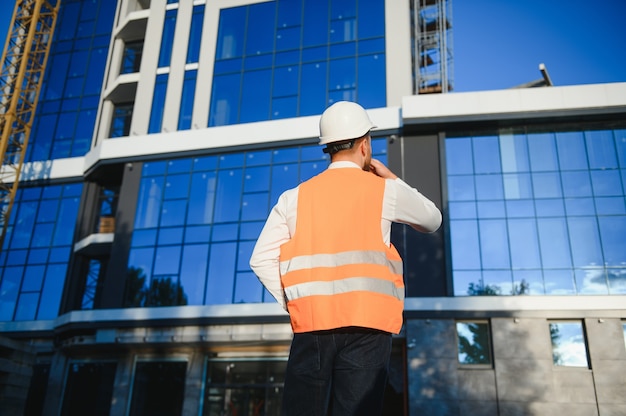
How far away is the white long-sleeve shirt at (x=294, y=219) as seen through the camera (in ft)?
8.71

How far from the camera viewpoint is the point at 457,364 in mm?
20078

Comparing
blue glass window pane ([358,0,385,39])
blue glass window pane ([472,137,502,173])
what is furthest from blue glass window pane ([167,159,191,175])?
blue glass window pane ([472,137,502,173])

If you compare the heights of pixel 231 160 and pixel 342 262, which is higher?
pixel 231 160

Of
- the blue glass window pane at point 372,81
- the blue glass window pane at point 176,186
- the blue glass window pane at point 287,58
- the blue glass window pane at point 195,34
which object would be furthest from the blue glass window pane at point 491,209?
the blue glass window pane at point 195,34

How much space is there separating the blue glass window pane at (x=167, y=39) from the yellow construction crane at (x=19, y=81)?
29.0 feet

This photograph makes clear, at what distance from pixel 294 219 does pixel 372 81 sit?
22432mm

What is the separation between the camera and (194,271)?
2330cm

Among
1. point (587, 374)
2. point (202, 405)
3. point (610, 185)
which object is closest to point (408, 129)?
point (610, 185)

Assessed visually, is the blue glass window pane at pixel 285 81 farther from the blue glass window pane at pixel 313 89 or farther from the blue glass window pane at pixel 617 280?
the blue glass window pane at pixel 617 280

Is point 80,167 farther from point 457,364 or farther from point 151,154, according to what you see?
point 457,364

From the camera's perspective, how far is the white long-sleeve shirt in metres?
2.65

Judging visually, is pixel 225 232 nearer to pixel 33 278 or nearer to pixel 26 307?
pixel 33 278

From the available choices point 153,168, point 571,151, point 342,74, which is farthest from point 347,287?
point 153,168

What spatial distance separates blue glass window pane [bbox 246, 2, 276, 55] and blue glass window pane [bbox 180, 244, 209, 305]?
31.9 feet
